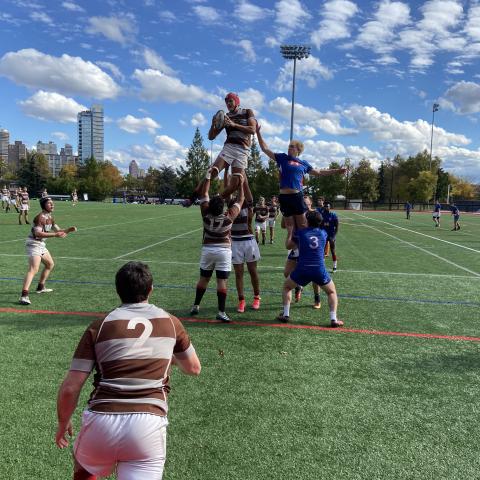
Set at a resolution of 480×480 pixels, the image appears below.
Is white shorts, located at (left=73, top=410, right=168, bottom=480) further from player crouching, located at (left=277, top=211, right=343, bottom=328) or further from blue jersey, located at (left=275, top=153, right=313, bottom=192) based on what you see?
blue jersey, located at (left=275, top=153, right=313, bottom=192)

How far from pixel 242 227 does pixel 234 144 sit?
169 cm

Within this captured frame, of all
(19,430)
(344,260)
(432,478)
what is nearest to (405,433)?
(432,478)

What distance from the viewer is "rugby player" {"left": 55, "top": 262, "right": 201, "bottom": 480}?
7.34ft

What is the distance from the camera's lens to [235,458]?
3.40 metres

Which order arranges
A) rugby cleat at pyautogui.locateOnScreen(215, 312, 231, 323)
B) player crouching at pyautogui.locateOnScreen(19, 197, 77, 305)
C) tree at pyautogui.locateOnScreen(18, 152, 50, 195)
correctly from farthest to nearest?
tree at pyautogui.locateOnScreen(18, 152, 50, 195), player crouching at pyautogui.locateOnScreen(19, 197, 77, 305), rugby cleat at pyautogui.locateOnScreen(215, 312, 231, 323)

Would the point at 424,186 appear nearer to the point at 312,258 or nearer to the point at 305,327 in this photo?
the point at 305,327

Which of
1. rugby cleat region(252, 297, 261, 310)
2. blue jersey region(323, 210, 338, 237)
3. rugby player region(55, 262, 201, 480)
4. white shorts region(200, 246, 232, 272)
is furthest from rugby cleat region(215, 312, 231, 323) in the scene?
blue jersey region(323, 210, 338, 237)

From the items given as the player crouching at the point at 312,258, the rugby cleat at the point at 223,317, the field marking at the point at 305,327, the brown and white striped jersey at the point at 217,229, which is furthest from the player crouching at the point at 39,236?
the player crouching at the point at 312,258

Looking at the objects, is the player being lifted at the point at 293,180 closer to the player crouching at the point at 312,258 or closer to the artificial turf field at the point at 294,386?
the player crouching at the point at 312,258

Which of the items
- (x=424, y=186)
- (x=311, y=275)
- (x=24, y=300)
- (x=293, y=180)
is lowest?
(x=24, y=300)

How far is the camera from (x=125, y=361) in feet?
7.53

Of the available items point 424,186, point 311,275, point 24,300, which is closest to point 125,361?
point 311,275

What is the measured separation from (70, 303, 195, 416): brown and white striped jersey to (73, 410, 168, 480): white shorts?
0.05 m

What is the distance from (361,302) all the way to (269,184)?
82752 mm
